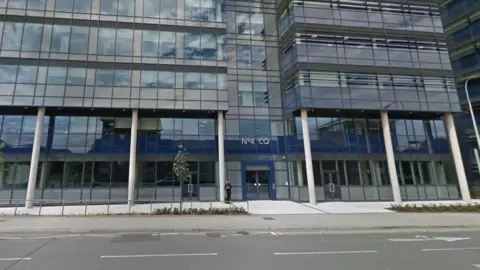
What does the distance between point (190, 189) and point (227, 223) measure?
403 inches

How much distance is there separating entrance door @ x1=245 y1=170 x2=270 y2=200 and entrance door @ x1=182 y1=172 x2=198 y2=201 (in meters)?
4.75

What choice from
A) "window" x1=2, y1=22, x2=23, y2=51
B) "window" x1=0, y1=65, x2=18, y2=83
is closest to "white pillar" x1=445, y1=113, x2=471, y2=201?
"window" x1=0, y1=65, x2=18, y2=83

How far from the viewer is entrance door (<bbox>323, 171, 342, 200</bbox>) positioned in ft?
75.3

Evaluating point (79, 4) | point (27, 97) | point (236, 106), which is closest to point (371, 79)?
point (236, 106)

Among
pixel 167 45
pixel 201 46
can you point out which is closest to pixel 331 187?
pixel 201 46

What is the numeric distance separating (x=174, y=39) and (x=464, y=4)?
33.1m

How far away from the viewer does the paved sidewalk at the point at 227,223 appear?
38.5ft

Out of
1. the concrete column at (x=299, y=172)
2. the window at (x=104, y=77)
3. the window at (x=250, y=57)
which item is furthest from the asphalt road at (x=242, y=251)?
the window at (x=250, y=57)

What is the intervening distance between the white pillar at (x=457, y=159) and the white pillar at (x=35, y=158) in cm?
3552

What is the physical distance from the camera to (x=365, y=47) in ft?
80.1

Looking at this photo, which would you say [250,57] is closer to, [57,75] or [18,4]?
[57,75]

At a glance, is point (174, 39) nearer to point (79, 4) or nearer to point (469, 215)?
point (79, 4)

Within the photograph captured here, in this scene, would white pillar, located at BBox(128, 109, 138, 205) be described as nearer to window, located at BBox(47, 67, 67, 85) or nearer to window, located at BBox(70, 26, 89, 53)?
window, located at BBox(47, 67, 67, 85)

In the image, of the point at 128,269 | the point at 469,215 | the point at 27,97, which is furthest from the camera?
the point at 27,97
